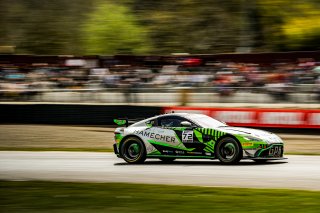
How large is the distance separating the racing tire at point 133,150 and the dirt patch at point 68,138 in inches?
199

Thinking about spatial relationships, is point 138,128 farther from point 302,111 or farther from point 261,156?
point 302,111

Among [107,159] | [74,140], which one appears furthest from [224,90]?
[107,159]

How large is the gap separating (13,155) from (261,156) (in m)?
7.34

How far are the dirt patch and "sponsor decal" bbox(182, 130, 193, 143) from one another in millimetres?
4619

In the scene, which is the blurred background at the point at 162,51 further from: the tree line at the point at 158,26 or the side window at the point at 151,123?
the side window at the point at 151,123

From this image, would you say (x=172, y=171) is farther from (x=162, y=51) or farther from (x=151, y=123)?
(x=162, y=51)

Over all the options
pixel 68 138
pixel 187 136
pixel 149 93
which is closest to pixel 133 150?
pixel 187 136

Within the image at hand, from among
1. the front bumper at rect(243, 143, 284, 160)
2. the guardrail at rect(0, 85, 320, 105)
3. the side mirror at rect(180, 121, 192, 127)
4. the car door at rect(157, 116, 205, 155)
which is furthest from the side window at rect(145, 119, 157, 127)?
the guardrail at rect(0, 85, 320, 105)

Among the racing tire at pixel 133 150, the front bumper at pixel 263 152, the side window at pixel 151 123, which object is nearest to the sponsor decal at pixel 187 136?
the side window at pixel 151 123

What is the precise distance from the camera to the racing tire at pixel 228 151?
45.2ft

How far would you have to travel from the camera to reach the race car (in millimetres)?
13758

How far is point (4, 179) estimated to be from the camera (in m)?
12.4

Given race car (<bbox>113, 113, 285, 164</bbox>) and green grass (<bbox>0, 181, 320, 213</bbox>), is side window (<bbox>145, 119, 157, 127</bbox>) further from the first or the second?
green grass (<bbox>0, 181, 320, 213</bbox>)

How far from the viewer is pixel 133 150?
596 inches
